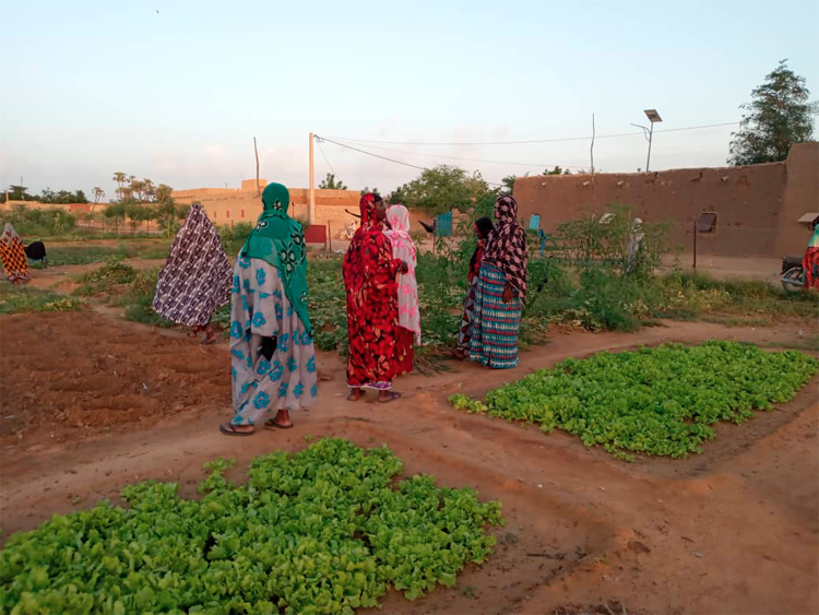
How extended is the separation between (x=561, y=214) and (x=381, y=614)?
19626 millimetres

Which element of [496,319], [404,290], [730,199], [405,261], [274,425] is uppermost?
[730,199]

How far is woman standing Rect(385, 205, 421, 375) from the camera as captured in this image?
5.68 metres

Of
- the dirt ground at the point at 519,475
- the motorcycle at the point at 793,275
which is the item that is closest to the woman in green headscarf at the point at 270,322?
the dirt ground at the point at 519,475

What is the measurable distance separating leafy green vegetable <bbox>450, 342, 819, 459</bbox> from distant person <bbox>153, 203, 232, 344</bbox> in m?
3.85

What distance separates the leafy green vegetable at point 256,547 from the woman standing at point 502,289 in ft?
9.42

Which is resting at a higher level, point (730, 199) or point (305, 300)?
point (730, 199)

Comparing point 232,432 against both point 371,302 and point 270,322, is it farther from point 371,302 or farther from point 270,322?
point 371,302

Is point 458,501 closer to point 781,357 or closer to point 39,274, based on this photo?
point 781,357

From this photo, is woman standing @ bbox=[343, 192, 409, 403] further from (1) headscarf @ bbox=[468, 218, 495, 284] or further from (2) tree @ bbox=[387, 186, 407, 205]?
(2) tree @ bbox=[387, 186, 407, 205]

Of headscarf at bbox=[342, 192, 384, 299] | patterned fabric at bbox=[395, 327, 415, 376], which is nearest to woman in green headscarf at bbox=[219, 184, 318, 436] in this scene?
headscarf at bbox=[342, 192, 384, 299]

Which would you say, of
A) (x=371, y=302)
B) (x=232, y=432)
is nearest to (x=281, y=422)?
(x=232, y=432)

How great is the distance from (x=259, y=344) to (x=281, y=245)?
73cm

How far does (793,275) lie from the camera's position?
11211 mm

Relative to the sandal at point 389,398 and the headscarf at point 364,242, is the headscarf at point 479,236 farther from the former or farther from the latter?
the sandal at point 389,398
